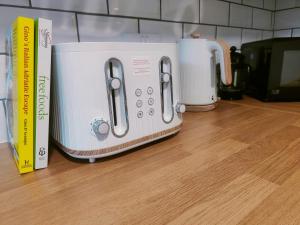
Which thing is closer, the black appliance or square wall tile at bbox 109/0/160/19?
square wall tile at bbox 109/0/160/19

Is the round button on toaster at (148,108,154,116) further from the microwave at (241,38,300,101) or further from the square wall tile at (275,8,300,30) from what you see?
the square wall tile at (275,8,300,30)

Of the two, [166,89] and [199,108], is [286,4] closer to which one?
[199,108]

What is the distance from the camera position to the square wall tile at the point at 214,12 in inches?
40.6

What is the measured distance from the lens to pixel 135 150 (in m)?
0.55

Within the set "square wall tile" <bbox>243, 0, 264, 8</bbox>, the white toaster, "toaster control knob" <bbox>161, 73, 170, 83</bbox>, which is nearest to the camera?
the white toaster

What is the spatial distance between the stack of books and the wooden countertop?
0.17 ft

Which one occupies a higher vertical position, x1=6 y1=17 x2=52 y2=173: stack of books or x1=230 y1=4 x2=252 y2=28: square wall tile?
x1=230 y1=4 x2=252 y2=28: square wall tile

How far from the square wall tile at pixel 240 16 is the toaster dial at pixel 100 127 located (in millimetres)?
995

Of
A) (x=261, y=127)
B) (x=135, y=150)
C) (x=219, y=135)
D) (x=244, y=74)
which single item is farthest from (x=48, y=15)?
(x=244, y=74)

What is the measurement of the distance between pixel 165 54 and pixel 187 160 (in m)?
0.25

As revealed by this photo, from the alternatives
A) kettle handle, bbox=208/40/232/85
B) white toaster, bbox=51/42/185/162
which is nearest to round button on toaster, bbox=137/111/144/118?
white toaster, bbox=51/42/185/162

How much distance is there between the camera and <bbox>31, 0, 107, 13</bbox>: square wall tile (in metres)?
0.63

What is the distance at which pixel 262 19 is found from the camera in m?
1.37

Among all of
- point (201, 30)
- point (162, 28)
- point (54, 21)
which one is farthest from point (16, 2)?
point (201, 30)
